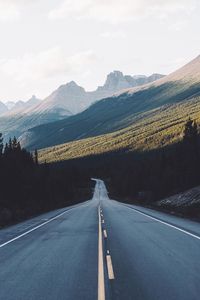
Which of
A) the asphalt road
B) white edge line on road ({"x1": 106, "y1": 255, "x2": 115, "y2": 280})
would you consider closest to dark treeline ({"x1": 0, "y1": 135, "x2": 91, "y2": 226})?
the asphalt road

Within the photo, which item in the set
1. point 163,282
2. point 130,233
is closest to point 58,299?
point 163,282

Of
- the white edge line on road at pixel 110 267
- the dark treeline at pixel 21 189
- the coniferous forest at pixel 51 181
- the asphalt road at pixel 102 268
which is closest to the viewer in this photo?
the asphalt road at pixel 102 268

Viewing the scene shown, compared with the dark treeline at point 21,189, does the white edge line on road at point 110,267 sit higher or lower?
lower

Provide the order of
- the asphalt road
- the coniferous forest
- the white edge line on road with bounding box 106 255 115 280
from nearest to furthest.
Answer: the asphalt road → the white edge line on road with bounding box 106 255 115 280 → the coniferous forest

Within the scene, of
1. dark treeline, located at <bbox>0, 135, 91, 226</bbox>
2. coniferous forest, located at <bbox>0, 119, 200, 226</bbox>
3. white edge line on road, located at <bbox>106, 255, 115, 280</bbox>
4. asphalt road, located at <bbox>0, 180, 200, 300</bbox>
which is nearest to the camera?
asphalt road, located at <bbox>0, 180, 200, 300</bbox>

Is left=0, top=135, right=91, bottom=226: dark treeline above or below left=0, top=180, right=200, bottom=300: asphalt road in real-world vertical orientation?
above

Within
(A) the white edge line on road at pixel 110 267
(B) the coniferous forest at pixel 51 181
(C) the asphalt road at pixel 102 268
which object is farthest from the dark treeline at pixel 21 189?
(A) the white edge line on road at pixel 110 267

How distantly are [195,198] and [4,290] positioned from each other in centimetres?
3547

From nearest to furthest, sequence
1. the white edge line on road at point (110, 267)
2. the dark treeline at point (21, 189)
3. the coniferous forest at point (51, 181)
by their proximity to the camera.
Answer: the white edge line on road at point (110, 267), the dark treeline at point (21, 189), the coniferous forest at point (51, 181)

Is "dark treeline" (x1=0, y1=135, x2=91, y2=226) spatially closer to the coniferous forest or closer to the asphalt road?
the coniferous forest

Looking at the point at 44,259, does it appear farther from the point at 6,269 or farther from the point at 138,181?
the point at 138,181

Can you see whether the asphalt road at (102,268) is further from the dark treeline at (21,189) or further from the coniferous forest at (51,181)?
the dark treeline at (21,189)

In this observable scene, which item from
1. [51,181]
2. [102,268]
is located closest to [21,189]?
[51,181]

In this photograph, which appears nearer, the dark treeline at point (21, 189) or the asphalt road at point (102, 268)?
the asphalt road at point (102, 268)
